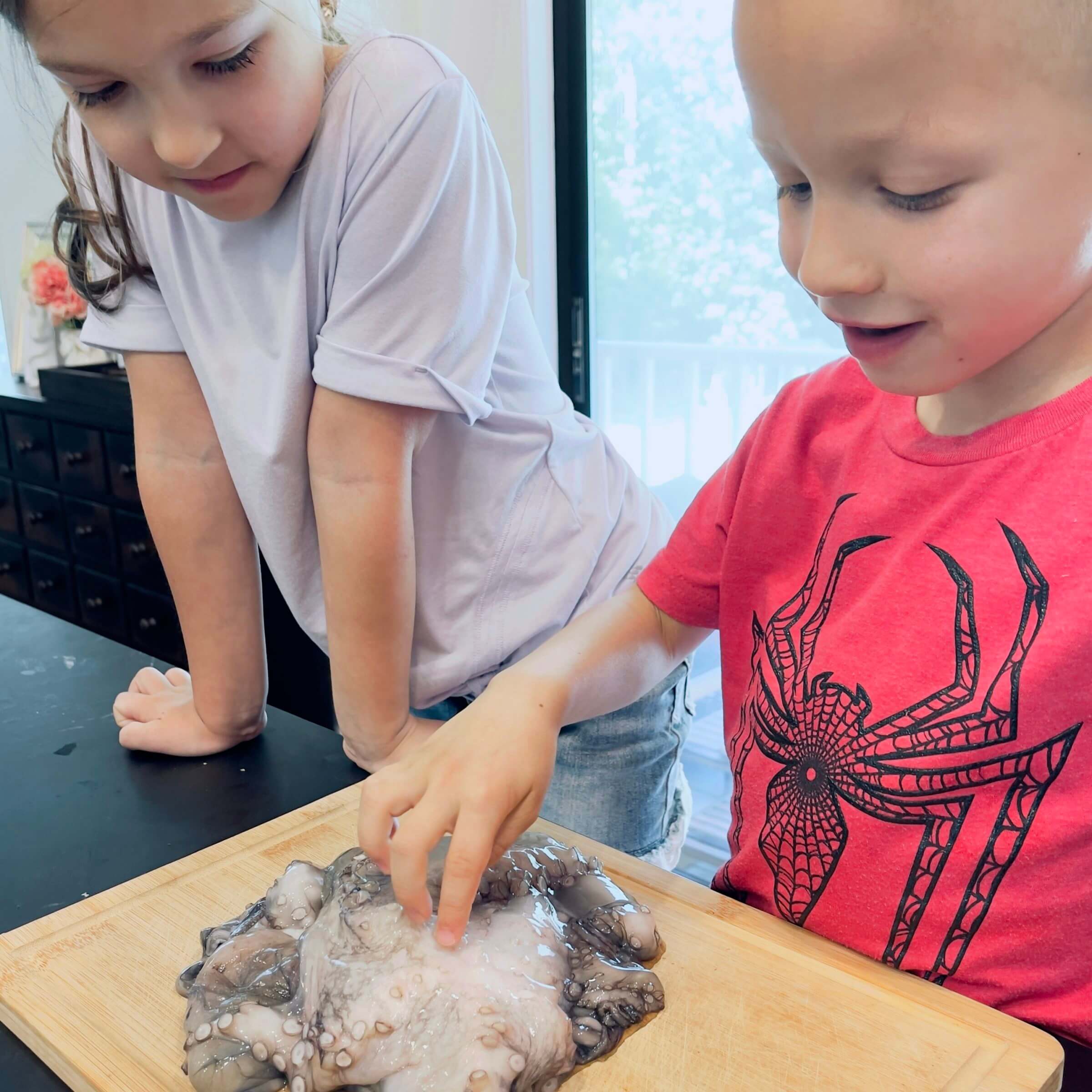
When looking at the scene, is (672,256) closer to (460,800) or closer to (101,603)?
(101,603)

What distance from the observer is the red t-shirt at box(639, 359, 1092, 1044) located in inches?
24.9

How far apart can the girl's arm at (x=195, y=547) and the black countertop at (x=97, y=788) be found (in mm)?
47

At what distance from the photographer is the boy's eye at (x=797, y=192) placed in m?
0.57

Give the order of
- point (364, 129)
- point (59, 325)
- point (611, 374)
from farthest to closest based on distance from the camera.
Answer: point (59, 325), point (611, 374), point (364, 129)

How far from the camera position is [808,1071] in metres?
0.60

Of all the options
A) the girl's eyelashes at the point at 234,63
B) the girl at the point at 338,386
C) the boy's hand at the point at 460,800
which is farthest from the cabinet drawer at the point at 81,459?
the boy's hand at the point at 460,800

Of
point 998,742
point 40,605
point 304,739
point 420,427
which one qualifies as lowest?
point 40,605

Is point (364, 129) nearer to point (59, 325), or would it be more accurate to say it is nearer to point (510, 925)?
point (510, 925)

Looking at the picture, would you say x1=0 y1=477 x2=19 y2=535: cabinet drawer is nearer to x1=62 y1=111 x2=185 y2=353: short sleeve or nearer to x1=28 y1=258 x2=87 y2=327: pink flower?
x1=28 y1=258 x2=87 y2=327: pink flower

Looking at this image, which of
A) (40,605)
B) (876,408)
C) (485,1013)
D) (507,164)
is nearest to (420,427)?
(876,408)

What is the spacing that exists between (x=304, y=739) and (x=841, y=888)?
1.86ft

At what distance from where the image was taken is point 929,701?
0.67 metres

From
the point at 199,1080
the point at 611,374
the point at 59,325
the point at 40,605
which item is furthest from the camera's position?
the point at 40,605

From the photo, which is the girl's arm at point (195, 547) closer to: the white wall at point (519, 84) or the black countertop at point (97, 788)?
the black countertop at point (97, 788)
